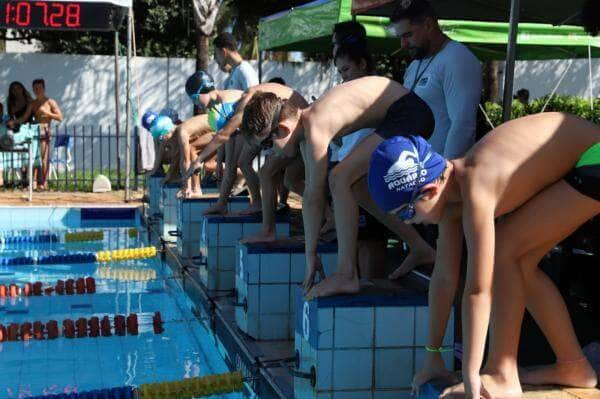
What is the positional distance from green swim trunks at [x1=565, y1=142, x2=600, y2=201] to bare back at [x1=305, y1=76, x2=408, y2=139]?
1.35 meters

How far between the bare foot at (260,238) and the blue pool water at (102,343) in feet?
2.85

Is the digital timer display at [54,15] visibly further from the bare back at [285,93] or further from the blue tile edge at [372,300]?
the blue tile edge at [372,300]

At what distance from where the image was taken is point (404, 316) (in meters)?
4.00

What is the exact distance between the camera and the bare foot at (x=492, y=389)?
3.19 meters

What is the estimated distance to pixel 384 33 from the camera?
977 cm

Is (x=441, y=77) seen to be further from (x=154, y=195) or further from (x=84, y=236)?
(x=84, y=236)

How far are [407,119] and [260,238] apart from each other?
5.70ft

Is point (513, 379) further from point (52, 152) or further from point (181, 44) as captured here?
point (181, 44)

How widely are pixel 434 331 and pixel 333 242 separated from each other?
2267 mm

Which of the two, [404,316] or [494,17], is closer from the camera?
[404,316]

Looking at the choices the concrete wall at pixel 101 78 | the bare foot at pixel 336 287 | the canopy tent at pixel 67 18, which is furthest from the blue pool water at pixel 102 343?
the concrete wall at pixel 101 78

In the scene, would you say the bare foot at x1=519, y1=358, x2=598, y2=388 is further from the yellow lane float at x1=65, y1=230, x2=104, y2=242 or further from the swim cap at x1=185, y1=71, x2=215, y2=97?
the yellow lane float at x1=65, y1=230, x2=104, y2=242

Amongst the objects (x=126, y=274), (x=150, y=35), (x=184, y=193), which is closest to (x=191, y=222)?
(x=184, y=193)

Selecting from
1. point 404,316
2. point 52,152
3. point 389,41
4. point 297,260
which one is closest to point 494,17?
point 389,41
